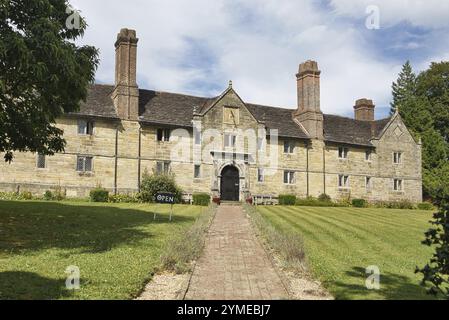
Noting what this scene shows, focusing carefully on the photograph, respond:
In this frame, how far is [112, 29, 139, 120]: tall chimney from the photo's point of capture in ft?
116

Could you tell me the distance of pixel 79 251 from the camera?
12.2 meters

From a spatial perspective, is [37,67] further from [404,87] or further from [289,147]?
[404,87]

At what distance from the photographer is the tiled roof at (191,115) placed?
1412 inches

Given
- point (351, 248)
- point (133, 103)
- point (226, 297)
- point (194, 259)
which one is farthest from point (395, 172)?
point (226, 297)

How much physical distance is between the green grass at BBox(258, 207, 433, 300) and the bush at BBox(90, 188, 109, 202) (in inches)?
577

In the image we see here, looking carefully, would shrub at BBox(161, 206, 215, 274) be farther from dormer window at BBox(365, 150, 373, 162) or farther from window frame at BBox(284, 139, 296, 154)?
dormer window at BBox(365, 150, 373, 162)

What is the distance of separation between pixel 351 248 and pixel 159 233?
21.8 ft

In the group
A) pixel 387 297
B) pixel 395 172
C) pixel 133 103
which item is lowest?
pixel 387 297

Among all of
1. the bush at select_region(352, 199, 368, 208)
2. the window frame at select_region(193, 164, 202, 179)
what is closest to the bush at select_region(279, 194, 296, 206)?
the bush at select_region(352, 199, 368, 208)

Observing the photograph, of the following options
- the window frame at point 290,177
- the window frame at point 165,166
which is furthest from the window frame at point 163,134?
the window frame at point 290,177

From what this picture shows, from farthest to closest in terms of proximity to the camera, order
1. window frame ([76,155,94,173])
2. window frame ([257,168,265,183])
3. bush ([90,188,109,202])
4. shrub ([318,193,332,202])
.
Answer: shrub ([318,193,332,202]), window frame ([257,168,265,183]), window frame ([76,155,94,173]), bush ([90,188,109,202])

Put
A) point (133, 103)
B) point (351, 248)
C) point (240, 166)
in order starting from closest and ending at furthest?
point (351, 248) < point (133, 103) < point (240, 166)
